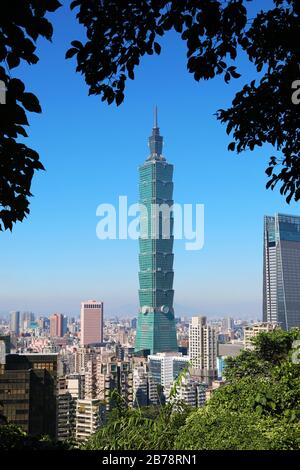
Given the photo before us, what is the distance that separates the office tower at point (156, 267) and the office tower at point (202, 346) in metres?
21.3

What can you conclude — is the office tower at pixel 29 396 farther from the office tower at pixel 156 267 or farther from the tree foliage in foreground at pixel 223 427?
the office tower at pixel 156 267

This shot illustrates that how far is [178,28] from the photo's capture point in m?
1.70

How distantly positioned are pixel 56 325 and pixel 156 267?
21683 millimetres

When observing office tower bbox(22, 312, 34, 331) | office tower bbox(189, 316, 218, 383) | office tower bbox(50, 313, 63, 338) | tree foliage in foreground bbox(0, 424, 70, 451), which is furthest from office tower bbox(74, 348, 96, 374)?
office tower bbox(22, 312, 34, 331)

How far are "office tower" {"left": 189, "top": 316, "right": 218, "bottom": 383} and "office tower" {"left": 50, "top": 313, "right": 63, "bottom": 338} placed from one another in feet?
117

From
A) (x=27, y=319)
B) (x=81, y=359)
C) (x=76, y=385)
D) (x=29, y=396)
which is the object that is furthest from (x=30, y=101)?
(x=27, y=319)

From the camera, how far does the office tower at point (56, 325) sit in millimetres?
91256

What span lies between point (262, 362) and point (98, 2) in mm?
6203

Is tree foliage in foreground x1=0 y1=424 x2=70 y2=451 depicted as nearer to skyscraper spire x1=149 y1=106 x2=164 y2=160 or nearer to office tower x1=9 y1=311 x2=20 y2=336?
skyscraper spire x1=149 y1=106 x2=164 y2=160

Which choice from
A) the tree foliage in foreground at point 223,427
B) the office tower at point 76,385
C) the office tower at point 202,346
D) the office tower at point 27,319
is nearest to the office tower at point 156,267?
the office tower at point 202,346

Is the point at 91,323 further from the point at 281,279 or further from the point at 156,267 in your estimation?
the point at 281,279

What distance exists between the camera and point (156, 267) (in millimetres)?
82688

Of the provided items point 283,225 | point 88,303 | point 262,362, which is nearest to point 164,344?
point 88,303
